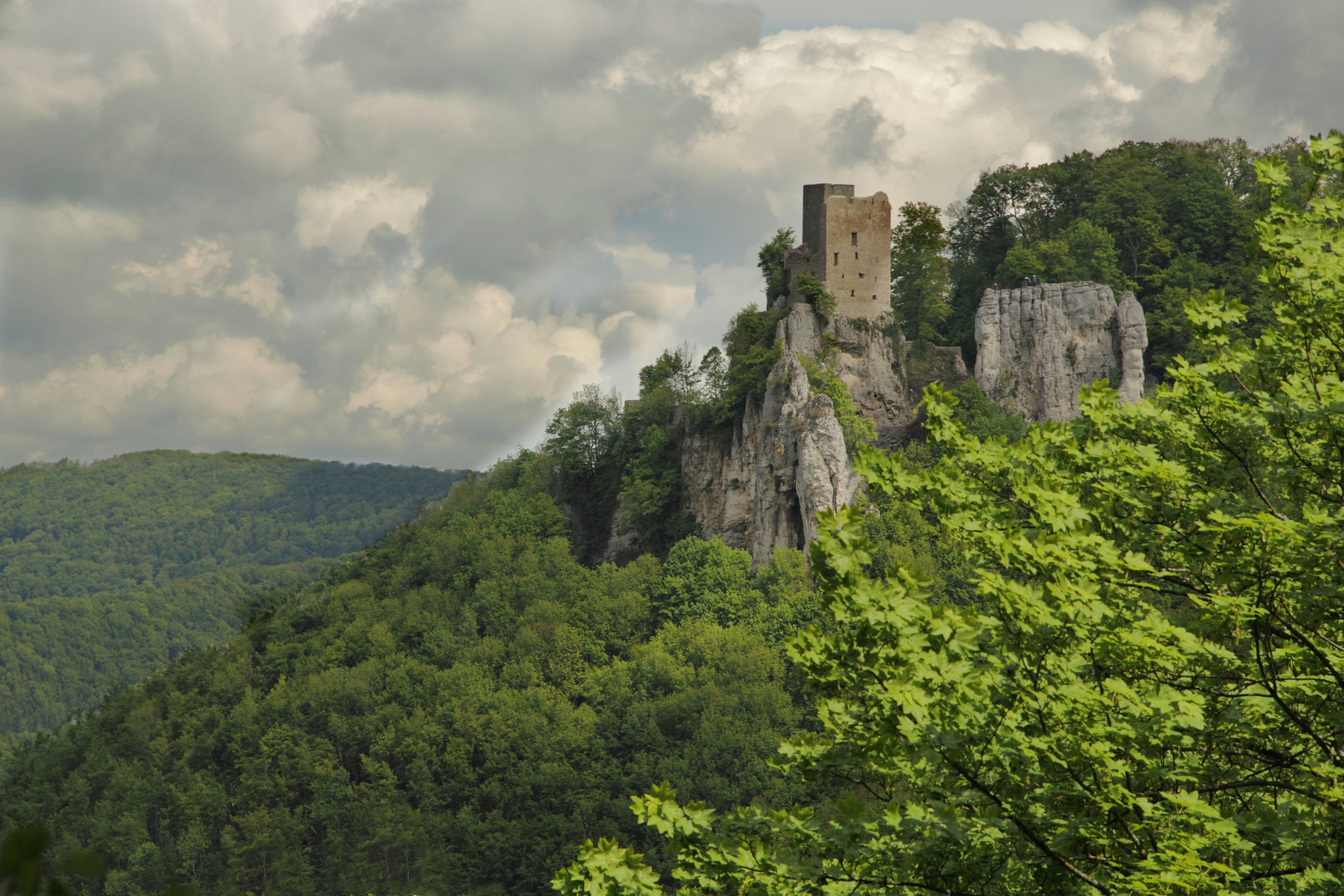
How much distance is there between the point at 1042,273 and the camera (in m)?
55.7

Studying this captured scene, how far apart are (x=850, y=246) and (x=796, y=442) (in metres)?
9.70

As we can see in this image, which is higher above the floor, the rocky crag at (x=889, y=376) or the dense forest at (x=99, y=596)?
the rocky crag at (x=889, y=376)

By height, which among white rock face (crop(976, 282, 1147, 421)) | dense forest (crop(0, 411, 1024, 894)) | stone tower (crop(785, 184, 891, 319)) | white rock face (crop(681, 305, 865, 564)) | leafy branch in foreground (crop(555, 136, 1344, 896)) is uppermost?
stone tower (crop(785, 184, 891, 319))

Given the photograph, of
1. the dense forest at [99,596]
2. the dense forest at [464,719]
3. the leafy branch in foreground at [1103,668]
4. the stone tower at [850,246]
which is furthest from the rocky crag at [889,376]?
the dense forest at [99,596]

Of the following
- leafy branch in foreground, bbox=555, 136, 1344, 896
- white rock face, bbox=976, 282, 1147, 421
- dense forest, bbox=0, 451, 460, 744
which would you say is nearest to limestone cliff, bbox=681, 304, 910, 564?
white rock face, bbox=976, 282, 1147, 421

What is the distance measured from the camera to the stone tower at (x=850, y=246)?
52312 millimetres

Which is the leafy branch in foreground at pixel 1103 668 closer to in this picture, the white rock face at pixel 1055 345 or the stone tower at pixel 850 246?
the stone tower at pixel 850 246

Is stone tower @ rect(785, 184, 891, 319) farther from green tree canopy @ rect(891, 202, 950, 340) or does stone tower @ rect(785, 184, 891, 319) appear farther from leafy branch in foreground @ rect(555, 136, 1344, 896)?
leafy branch in foreground @ rect(555, 136, 1344, 896)

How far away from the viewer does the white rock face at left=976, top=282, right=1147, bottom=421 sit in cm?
5309

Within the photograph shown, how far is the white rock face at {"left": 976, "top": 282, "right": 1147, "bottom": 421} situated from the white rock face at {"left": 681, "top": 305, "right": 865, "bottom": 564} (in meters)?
5.14

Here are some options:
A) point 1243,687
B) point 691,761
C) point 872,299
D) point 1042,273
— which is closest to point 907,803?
point 1243,687

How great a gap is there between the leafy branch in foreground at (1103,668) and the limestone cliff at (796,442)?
125 feet

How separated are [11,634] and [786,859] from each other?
15901cm

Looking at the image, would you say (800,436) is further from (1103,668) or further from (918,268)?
(1103,668)
